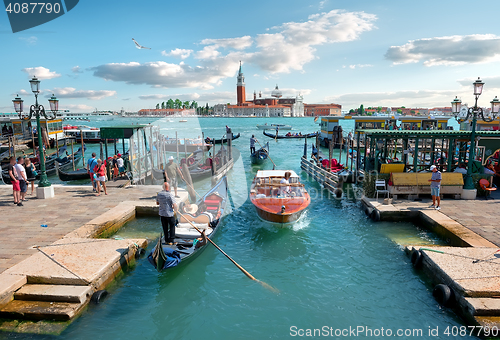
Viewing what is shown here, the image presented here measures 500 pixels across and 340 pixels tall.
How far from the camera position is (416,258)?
26.0 feet

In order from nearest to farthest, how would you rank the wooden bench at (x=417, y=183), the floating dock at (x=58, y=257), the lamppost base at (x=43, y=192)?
1. the floating dock at (x=58, y=257)
2. the lamppost base at (x=43, y=192)
3. the wooden bench at (x=417, y=183)

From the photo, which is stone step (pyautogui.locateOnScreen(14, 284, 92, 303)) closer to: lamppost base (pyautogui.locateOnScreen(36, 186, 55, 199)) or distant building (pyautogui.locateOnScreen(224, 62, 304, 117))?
lamppost base (pyautogui.locateOnScreen(36, 186, 55, 199))

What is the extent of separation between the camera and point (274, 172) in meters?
14.0

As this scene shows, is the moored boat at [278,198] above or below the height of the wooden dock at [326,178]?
above

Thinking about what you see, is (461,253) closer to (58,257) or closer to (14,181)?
(58,257)

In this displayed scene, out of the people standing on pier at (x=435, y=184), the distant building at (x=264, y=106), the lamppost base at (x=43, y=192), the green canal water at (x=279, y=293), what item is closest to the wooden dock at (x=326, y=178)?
the people standing on pier at (x=435, y=184)

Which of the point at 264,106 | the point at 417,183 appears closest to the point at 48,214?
the point at 417,183

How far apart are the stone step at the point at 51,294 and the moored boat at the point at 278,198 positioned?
5.72m

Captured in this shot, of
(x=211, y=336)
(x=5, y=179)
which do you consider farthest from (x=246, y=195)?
(x=5, y=179)

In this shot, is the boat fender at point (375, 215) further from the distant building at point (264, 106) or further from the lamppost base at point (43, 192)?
the distant building at point (264, 106)

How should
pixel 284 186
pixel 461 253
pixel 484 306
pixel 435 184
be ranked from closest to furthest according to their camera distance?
1. pixel 484 306
2. pixel 461 253
3. pixel 435 184
4. pixel 284 186

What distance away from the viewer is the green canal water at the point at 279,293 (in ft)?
19.5

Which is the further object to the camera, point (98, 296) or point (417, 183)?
point (417, 183)

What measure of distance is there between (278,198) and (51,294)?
23.1 feet
